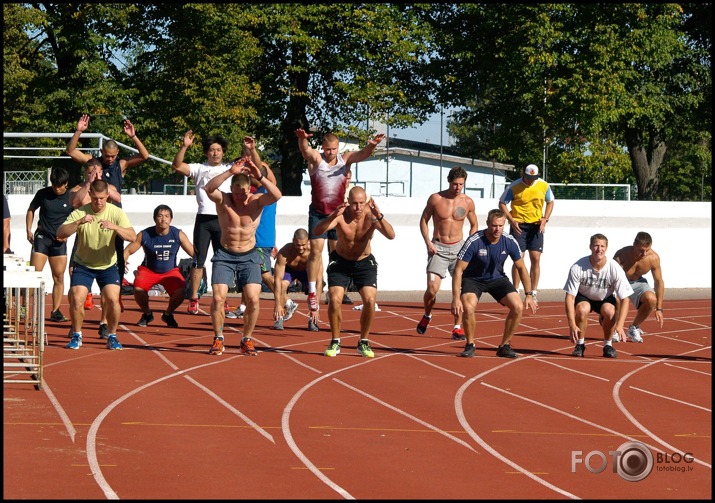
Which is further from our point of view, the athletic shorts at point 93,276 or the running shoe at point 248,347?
the running shoe at point 248,347

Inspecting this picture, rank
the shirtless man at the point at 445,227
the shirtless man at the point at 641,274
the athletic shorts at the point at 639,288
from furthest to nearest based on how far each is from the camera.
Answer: the athletic shorts at the point at 639,288 → the shirtless man at the point at 445,227 → the shirtless man at the point at 641,274

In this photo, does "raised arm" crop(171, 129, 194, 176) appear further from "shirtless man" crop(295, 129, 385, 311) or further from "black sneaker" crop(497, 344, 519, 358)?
"black sneaker" crop(497, 344, 519, 358)

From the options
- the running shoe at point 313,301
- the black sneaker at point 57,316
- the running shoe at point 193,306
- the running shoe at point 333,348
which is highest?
the running shoe at point 313,301

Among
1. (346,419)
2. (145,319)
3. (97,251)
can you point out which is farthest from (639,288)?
(346,419)

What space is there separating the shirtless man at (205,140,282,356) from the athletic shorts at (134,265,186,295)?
1.94 meters

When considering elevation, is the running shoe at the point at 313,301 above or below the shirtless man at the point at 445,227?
below

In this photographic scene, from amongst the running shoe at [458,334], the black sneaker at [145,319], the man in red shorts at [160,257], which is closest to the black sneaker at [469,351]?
the running shoe at [458,334]

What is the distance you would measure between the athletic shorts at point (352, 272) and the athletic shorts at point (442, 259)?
2194 millimetres

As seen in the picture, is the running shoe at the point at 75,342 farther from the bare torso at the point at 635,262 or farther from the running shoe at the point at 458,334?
the bare torso at the point at 635,262

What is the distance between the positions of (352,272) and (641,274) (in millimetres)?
4110

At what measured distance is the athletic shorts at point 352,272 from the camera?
488 inches

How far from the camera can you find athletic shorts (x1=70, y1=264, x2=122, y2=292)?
40.3 ft

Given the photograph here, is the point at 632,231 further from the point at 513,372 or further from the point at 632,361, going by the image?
the point at 513,372

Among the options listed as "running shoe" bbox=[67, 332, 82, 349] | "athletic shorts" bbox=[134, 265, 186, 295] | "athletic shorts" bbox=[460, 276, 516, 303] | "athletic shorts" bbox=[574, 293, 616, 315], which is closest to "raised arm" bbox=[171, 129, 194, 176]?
"athletic shorts" bbox=[134, 265, 186, 295]
